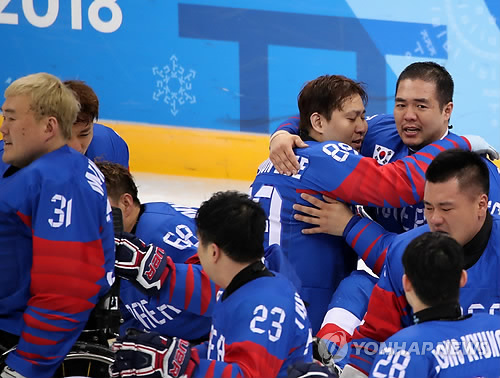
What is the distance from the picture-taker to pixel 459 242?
8.96ft

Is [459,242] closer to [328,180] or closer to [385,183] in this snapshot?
[385,183]

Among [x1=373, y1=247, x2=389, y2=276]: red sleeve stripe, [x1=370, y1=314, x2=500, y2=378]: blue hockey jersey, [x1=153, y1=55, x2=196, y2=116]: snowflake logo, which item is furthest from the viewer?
[x1=153, y1=55, x2=196, y2=116]: snowflake logo

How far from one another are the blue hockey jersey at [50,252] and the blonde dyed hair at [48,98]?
0.31 ft

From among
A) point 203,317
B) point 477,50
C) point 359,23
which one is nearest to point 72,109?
point 203,317

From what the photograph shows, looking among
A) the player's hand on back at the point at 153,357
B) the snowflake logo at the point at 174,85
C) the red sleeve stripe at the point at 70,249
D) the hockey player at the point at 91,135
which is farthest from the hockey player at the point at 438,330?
the snowflake logo at the point at 174,85

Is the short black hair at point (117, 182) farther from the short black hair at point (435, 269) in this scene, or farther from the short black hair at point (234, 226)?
the short black hair at point (435, 269)

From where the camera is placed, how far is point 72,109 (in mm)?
2658

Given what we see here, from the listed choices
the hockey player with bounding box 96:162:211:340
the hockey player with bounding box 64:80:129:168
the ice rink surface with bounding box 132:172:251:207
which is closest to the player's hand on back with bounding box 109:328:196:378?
the hockey player with bounding box 96:162:211:340

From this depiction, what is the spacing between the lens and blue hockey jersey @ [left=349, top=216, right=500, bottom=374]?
105 inches

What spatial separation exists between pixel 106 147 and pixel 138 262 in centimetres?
145

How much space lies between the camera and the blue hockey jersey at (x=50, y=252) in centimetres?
249

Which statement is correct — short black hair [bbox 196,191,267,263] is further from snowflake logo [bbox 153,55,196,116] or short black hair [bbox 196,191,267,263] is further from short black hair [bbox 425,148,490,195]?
snowflake logo [bbox 153,55,196,116]

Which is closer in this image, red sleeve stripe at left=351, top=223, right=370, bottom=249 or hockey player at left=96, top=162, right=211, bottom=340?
hockey player at left=96, top=162, right=211, bottom=340

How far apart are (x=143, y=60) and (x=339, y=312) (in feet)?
10.5
